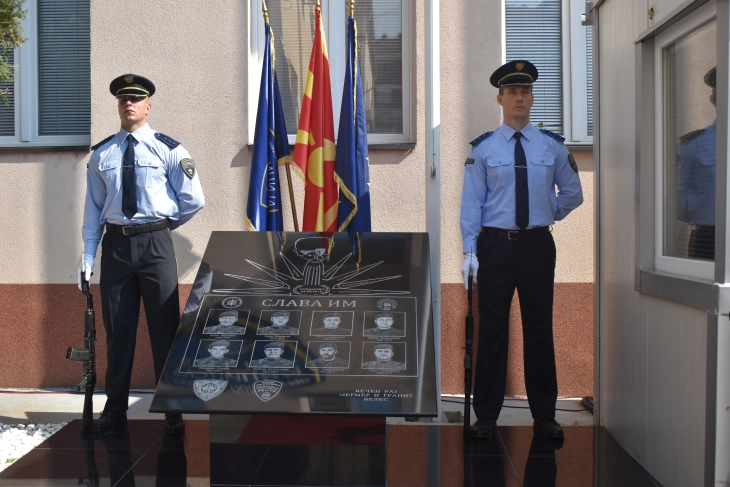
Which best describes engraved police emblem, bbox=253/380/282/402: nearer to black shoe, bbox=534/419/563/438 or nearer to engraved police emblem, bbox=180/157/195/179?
engraved police emblem, bbox=180/157/195/179

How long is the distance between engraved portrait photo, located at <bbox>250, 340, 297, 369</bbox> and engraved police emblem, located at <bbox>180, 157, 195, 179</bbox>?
53.3 inches

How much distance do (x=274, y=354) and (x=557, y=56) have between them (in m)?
3.36

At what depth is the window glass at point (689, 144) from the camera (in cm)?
307

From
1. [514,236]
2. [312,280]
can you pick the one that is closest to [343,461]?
[312,280]

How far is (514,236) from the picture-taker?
3.98 meters

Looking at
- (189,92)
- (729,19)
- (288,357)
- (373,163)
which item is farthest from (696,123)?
(189,92)

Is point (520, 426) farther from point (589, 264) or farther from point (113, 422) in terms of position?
point (113, 422)

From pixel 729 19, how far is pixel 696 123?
563 millimetres

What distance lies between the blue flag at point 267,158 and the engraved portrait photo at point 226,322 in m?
1.28

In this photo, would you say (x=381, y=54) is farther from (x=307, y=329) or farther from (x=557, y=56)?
(x=307, y=329)

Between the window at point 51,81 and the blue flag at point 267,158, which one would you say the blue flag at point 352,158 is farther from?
the window at point 51,81

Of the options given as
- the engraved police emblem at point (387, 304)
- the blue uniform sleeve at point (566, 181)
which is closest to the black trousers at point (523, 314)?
the blue uniform sleeve at point (566, 181)

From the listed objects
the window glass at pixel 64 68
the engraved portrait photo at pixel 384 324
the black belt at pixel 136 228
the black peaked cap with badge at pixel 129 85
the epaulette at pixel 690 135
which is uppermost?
the window glass at pixel 64 68

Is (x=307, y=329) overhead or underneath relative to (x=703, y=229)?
underneath
